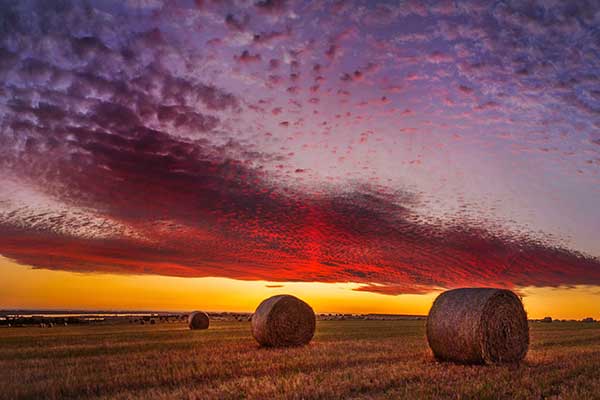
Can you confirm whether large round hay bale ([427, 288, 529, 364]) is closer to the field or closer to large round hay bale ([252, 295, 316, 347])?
the field

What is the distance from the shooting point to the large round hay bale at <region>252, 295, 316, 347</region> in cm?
1845

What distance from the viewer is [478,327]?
13.5m

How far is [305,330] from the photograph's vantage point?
64.1ft

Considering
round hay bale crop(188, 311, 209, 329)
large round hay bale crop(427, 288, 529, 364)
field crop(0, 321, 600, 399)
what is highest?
large round hay bale crop(427, 288, 529, 364)

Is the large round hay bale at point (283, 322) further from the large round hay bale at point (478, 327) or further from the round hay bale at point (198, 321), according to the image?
the round hay bale at point (198, 321)

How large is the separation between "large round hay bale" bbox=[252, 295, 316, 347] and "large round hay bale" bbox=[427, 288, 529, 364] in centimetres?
596

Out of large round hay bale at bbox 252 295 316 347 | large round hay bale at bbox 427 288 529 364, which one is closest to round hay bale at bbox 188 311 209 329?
large round hay bale at bbox 252 295 316 347

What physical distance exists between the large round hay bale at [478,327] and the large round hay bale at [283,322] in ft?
19.6

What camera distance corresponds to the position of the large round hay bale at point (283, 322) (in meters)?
18.5

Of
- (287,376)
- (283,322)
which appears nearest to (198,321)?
(283,322)

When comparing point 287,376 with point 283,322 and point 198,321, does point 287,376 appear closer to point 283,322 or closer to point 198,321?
point 283,322

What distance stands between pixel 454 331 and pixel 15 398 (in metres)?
10.4

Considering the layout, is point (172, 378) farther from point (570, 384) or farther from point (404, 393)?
point (570, 384)

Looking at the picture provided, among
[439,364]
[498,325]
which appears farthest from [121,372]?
[498,325]
